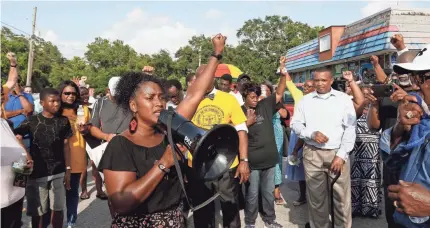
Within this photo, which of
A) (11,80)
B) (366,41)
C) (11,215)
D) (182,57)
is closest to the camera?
(11,215)

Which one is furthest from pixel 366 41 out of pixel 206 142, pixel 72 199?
pixel 206 142

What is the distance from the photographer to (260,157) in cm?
437

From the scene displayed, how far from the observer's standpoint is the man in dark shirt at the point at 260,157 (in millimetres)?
4359

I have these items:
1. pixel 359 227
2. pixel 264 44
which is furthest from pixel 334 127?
pixel 264 44

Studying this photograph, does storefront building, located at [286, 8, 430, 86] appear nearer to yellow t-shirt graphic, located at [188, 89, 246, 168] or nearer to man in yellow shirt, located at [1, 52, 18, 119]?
yellow t-shirt graphic, located at [188, 89, 246, 168]

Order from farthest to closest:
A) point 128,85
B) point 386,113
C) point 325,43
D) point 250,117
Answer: point 325,43, point 250,117, point 386,113, point 128,85

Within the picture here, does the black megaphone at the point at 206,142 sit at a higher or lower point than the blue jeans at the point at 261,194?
higher

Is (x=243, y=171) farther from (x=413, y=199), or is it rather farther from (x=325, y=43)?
(x=325, y=43)

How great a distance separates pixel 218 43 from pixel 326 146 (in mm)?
2045

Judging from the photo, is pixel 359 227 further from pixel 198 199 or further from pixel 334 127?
pixel 198 199

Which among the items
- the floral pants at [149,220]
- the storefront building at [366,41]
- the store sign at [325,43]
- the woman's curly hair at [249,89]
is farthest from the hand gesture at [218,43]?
the store sign at [325,43]

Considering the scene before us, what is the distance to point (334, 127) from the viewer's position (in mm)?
3844

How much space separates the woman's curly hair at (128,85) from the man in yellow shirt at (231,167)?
4.46 feet

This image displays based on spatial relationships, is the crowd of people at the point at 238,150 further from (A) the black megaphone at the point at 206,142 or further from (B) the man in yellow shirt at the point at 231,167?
(A) the black megaphone at the point at 206,142
